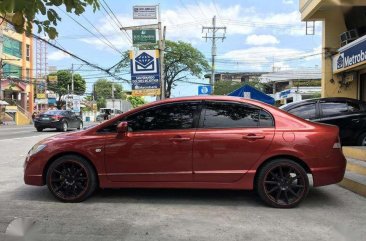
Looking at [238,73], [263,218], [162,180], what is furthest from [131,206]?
[238,73]

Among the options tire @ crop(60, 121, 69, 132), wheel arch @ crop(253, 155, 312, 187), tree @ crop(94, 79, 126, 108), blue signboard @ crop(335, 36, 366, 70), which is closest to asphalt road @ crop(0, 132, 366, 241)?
wheel arch @ crop(253, 155, 312, 187)

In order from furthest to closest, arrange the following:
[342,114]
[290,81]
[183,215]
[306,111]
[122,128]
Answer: [290,81], [306,111], [342,114], [122,128], [183,215]

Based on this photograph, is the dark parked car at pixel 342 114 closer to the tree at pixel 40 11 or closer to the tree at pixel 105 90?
the tree at pixel 40 11

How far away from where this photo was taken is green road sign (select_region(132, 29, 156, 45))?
24578 mm

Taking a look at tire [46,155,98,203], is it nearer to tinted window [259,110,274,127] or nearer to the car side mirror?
the car side mirror

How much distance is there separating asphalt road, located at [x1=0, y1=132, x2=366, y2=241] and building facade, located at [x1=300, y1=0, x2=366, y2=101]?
9.37 metres

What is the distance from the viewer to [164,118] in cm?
680

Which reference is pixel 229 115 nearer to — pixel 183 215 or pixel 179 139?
pixel 179 139

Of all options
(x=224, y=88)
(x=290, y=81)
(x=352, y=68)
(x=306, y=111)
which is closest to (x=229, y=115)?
(x=306, y=111)

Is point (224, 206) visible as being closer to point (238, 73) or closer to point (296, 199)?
point (296, 199)

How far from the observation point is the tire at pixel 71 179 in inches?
265

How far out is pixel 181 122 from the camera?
6.74m

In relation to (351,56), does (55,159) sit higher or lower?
lower

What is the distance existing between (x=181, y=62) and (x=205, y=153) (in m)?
56.8
